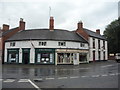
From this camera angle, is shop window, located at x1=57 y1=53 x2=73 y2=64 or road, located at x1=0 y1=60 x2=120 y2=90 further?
shop window, located at x1=57 y1=53 x2=73 y2=64

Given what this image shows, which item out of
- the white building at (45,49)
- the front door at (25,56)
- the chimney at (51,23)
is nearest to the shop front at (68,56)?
the white building at (45,49)

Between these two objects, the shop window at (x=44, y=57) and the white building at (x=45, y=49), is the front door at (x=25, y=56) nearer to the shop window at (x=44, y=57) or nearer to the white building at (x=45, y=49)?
the white building at (x=45, y=49)

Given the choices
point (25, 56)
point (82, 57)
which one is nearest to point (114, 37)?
point (82, 57)

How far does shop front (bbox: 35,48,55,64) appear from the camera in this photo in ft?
97.7

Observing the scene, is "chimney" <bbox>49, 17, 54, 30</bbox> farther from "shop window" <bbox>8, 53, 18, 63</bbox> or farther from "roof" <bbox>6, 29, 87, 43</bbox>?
"shop window" <bbox>8, 53, 18, 63</bbox>

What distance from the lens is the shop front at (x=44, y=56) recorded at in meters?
29.8

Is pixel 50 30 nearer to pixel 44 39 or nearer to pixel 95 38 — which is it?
pixel 44 39

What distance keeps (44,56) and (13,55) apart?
294 inches

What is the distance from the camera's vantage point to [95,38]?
39000 millimetres

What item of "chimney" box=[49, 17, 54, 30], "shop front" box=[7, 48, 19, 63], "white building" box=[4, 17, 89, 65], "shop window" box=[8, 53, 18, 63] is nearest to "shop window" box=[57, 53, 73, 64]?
"white building" box=[4, 17, 89, 65]

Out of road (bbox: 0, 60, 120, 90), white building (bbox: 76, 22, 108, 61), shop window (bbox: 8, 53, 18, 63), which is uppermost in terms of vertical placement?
white building (bbox: 76, 22, 108, 61)

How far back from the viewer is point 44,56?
98.3ft

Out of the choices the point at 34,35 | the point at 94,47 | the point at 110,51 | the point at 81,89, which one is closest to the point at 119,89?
the point at 81,89

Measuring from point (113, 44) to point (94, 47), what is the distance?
908 inches
